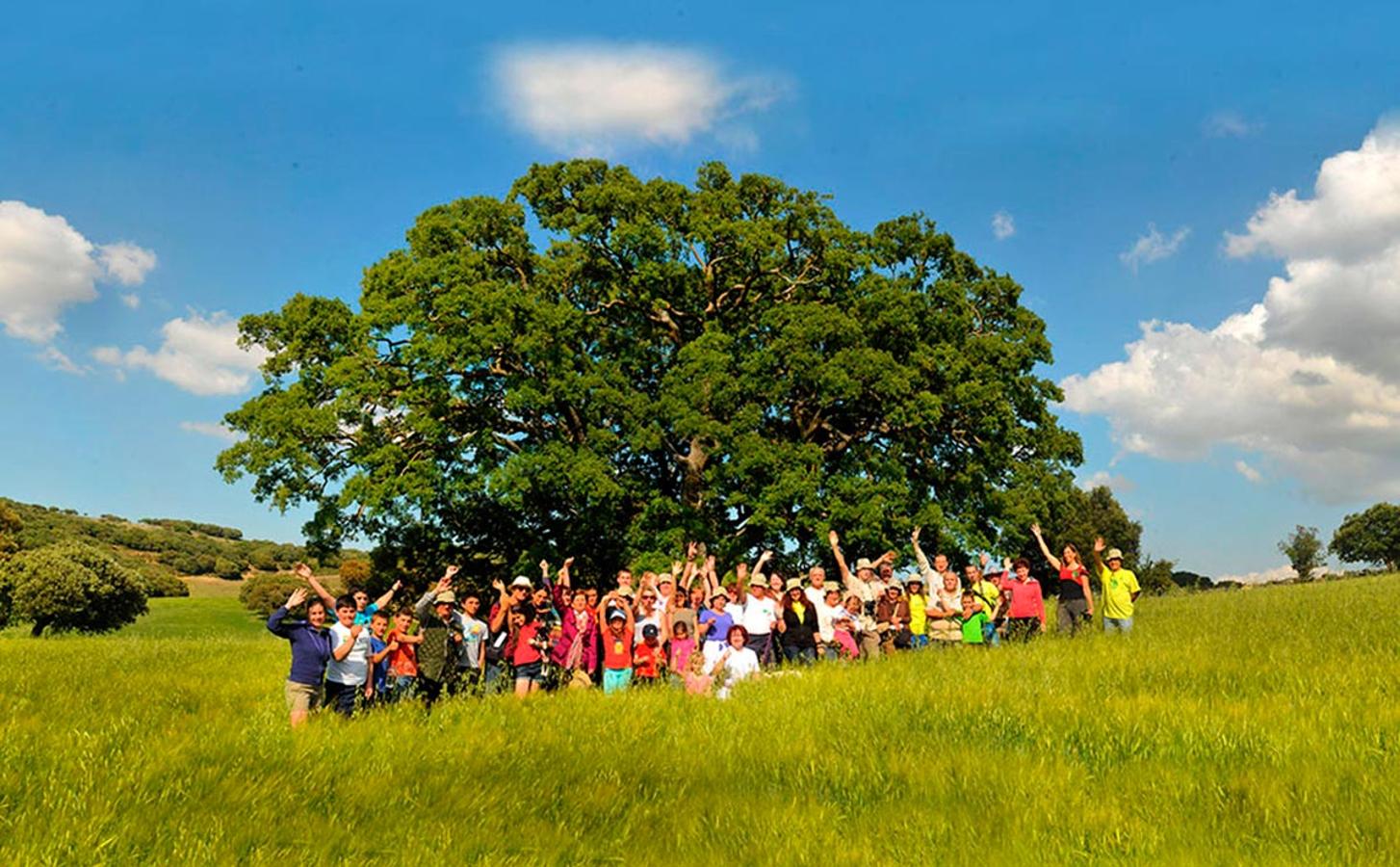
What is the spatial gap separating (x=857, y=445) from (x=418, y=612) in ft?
52.0

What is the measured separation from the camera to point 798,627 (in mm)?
12539

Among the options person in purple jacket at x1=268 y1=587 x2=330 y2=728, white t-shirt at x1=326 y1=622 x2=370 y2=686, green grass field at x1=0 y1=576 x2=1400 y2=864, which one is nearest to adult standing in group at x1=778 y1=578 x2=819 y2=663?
green grass field at x1=0 y1=576 x2=1400 y2=864

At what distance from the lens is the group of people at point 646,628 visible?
8648mm

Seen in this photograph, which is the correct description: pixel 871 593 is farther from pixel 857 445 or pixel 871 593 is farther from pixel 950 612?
pixel 857 445

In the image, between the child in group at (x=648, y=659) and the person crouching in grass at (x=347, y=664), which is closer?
the person crouching in grass at (x=347, y=664)

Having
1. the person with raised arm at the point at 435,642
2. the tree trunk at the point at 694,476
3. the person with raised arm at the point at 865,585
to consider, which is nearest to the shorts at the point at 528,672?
the person with raised arm at the point at 435,642

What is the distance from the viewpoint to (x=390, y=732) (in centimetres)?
710

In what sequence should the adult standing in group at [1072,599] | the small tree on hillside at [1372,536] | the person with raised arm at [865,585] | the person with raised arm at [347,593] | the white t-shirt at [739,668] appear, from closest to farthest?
the person with raised arm at [347,593], the white t-shirt at [739,668], the adult standing in group at [1072,599], the person with raised arm at [865,585], the small tree on hillside at [1372,536]

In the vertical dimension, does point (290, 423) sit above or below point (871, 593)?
above

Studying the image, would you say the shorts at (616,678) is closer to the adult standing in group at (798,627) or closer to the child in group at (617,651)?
the child in group at (617,651)

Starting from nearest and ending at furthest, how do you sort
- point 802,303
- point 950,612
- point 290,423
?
1. point 950,612
2. point 290,423
3. point 802,303

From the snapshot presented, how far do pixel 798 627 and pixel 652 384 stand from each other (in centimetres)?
1287

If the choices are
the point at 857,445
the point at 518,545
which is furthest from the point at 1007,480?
the point at 518,545

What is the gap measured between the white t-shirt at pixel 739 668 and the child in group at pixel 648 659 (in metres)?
0.98
